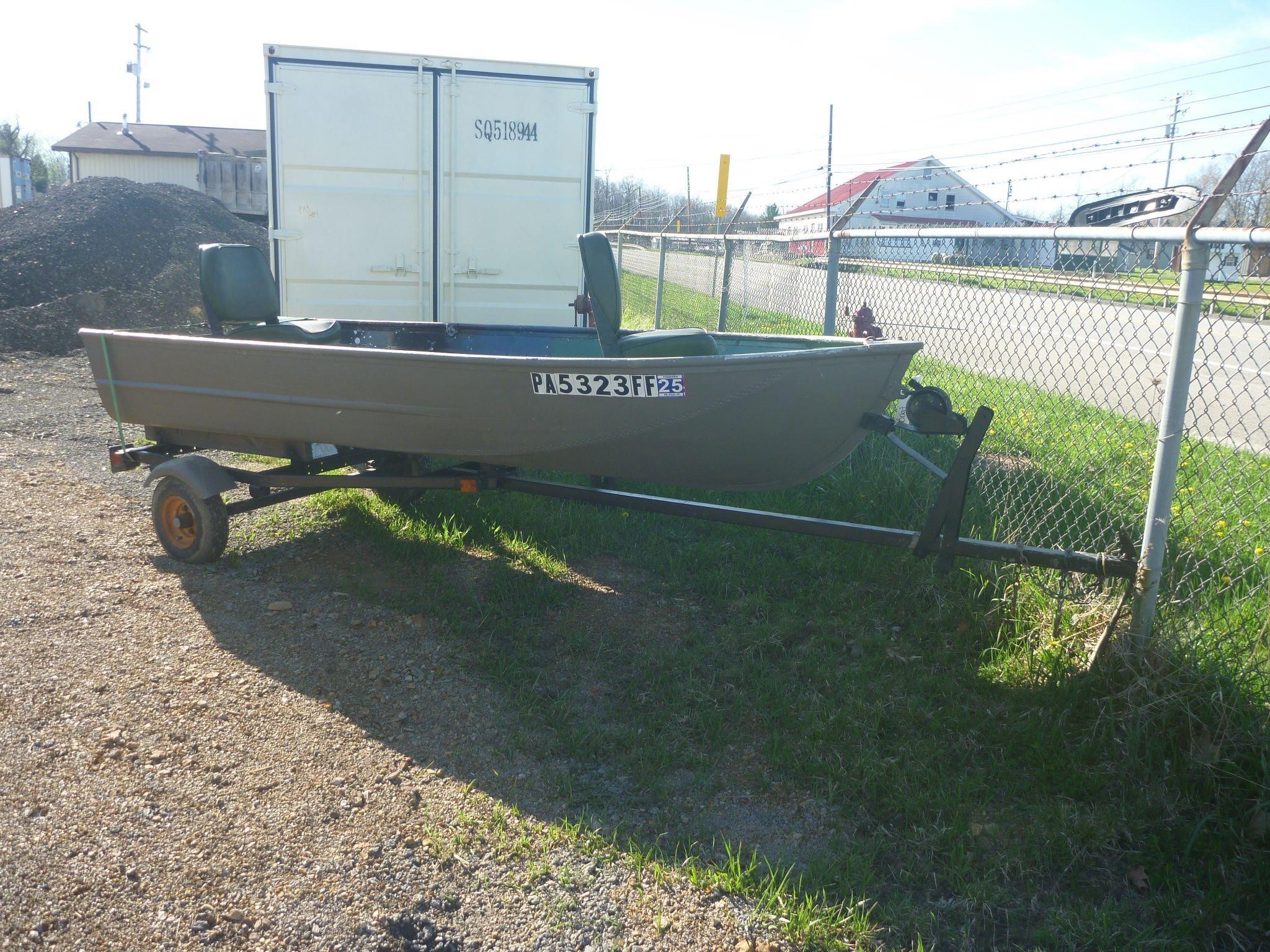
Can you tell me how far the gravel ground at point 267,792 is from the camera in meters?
2.44

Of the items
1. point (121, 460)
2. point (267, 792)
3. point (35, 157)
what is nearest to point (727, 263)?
point (121, 460)

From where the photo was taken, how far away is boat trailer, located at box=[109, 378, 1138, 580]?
3407 millimetres

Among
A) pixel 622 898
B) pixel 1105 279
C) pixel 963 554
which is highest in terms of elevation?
pixel 1105 279

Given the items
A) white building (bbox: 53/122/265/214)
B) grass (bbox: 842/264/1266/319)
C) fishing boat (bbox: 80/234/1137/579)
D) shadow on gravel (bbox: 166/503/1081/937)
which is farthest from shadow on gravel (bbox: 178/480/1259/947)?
white building (bbox: 53/122/265/214)

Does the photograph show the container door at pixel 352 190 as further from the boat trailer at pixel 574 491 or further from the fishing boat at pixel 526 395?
the boat trailer at pixel 574 491

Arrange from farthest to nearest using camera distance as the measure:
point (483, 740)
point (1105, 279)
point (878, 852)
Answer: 1. point (1105, 279)
2. point (483, 740)
3. point (878, 852)

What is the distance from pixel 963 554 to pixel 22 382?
1013 cm

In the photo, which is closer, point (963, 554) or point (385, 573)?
point (963, 554)

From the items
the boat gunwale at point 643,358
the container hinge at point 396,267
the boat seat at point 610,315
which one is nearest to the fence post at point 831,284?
the boat gunwale at point 643,358

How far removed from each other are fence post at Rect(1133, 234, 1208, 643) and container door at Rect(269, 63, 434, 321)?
549 centimetres

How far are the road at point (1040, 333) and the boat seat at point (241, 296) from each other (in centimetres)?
354

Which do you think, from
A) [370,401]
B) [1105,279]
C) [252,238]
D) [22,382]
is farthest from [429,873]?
[252,238]

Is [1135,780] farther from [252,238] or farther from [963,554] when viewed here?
[252,238]

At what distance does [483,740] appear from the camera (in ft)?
10.9
